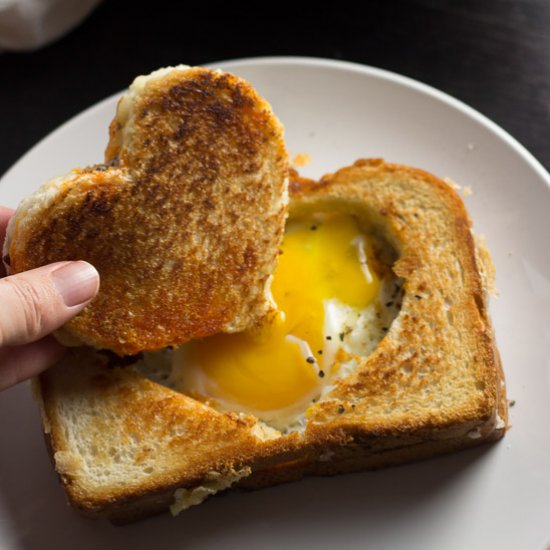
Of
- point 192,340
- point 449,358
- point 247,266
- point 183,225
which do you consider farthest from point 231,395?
point 449,358

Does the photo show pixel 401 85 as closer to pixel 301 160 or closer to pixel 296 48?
pixel 301 160

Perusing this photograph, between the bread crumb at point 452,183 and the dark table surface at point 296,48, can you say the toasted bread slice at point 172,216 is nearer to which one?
the bread crumb at point 452,183

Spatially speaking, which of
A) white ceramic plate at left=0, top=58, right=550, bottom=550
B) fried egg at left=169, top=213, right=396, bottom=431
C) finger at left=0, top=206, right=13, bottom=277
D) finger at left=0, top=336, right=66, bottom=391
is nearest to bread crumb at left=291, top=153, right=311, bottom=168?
white ceramic plate at left=0, top=58, right=550, bottom=550

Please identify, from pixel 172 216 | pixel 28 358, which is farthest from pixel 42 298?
pixel 172 216

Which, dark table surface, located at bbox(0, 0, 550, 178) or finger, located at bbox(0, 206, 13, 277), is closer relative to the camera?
finger, located at bbox(0, 206, 13, 277)

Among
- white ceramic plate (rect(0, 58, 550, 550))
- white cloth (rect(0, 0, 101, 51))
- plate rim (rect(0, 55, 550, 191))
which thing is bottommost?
white ceramic plate (rect(0, 58, 550, 550))

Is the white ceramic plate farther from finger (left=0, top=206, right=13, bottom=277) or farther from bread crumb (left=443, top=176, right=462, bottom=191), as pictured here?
finger (left=0, top=206, right=13, bottom=277)

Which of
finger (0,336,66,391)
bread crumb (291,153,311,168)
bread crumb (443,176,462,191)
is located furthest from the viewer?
bread crumb (291,153,311,168)

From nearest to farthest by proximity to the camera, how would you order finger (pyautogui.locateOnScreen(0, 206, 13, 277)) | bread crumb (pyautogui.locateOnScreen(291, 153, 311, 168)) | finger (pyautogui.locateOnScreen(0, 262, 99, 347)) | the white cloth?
finger (pyautogui.locateOnScreen(0, 262, 99, 347)) → finger (pyautogui.locateOnScreen(0, 206, 13, 277)) → bread crumb (pyautogui.locateOnScreen(291, 153, 311, 168)) → the white cloth
